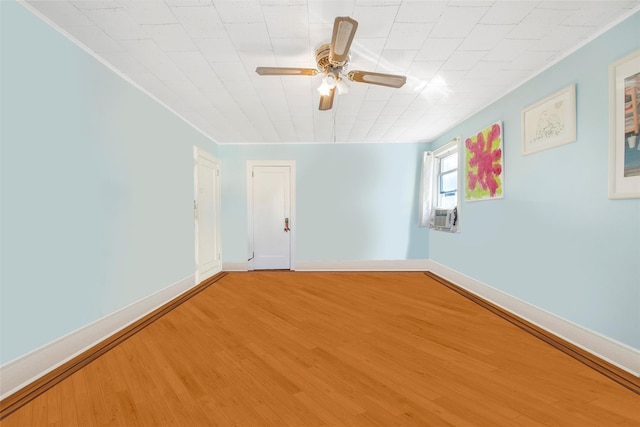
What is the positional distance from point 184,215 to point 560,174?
4.51 m

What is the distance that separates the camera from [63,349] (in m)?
2.00

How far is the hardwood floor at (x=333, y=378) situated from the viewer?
1.46 m

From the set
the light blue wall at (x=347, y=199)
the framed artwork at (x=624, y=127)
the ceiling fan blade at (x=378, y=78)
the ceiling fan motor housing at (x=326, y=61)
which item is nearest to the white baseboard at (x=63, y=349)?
the light blue wall at (x=347, y=199)

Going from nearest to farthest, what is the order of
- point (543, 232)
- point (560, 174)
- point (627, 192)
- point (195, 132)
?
point (627, 192) < point (560, 174) < point (543, 232) < point (195, 132)

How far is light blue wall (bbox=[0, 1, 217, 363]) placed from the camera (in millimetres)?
1688

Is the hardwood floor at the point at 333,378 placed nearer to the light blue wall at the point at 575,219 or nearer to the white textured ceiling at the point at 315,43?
the light blue wall at the point at 575,219

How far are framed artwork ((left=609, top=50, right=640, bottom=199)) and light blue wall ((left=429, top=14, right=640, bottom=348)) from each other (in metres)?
0.07

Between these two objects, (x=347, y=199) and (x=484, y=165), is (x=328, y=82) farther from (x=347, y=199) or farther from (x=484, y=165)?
(x=347, y=199)

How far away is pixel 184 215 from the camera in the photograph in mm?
3879

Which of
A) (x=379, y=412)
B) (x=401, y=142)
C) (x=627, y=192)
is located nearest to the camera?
(x=379, y=412)

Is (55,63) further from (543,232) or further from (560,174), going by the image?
(543,232)

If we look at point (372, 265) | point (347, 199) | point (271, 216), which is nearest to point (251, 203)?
point (271, 216)

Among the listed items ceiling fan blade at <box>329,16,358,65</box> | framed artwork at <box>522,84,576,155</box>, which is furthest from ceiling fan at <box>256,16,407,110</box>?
framed artwork at <box>522,84,576,155</box>

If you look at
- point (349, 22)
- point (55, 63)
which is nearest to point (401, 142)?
point (349, 22)
